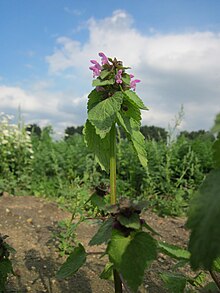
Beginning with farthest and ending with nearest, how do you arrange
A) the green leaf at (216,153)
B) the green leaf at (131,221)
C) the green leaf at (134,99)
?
the green leaf at (134,99) < the green leaf at (131,221) < the green leaf at (216,153)

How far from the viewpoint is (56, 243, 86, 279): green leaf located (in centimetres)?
104

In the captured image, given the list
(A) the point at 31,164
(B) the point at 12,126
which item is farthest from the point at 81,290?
(B) the point at 12,126

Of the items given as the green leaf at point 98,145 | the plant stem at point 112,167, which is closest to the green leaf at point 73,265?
the plant stem at point 112,167

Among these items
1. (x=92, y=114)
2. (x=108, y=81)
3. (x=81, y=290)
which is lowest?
(x=81, y=290)

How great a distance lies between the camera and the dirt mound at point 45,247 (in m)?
2.18

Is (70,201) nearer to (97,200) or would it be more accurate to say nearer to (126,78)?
(97,200)

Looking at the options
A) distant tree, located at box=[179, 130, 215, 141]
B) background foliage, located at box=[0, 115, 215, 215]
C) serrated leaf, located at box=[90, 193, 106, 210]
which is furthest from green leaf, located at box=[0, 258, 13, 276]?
background foliage, located at box=[0, 115, 215, 215]

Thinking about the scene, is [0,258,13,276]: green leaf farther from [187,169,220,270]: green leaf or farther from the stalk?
[187,169,220,270]: green leaf

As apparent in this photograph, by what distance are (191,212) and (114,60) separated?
0.75 meters

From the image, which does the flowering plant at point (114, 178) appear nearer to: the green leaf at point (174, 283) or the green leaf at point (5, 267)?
the green leaf at point (174, 283)

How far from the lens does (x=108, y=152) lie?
1.29 meters

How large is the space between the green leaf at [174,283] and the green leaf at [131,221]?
1.38 feet

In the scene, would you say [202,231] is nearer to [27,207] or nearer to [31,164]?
[27,207]

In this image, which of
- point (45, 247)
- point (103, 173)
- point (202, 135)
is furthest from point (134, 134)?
point (103, 173)
